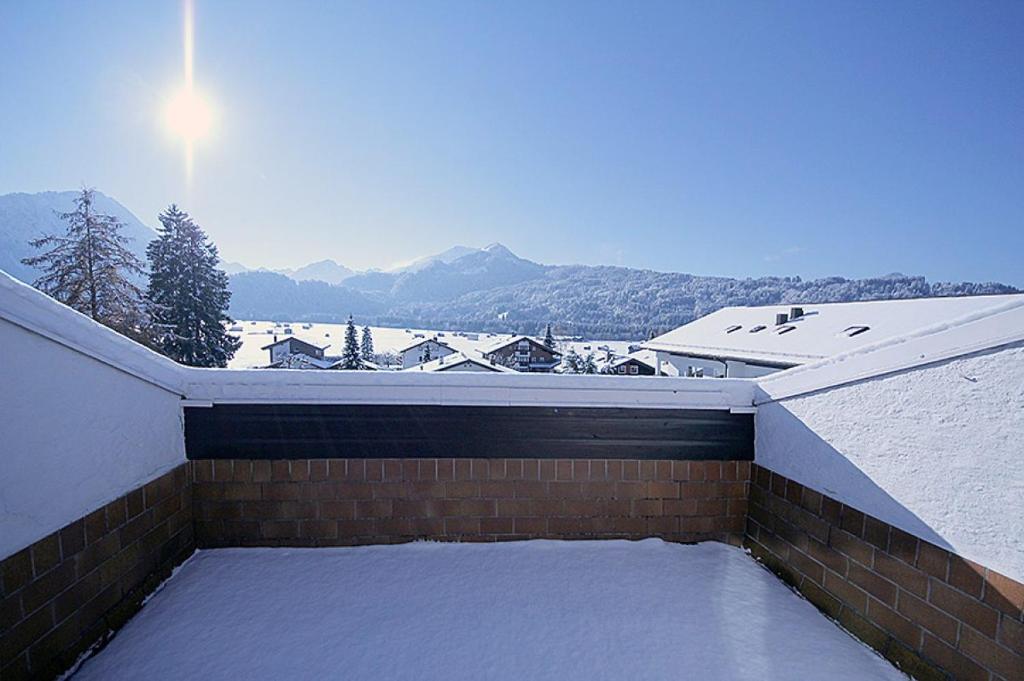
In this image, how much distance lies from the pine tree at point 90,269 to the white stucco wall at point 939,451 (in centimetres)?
1820

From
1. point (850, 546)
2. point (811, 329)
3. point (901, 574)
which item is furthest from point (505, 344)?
point (901, 574)

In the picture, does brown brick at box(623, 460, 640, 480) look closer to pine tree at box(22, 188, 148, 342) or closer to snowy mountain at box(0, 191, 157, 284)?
snowy mountain at box(0, 191, 157, 284)

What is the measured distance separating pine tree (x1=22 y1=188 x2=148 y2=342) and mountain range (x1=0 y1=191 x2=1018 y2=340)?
36.4 inches

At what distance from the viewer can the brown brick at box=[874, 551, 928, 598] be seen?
1.54m

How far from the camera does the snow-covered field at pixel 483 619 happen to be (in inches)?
63.9

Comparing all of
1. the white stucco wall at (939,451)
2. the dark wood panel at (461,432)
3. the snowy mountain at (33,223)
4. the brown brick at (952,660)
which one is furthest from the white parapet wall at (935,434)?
the snowy mountain at (33,223)

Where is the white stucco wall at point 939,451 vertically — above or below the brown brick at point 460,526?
above

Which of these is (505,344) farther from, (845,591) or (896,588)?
(896,588)

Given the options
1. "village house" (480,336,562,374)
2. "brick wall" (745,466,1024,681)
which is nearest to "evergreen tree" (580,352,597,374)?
"village house" (480,336,562,374)

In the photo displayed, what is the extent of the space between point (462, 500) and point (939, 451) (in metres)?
2.05

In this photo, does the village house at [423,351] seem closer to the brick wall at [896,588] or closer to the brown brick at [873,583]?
the brick wall at [896,588]

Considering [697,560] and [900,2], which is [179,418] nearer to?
[697,560]

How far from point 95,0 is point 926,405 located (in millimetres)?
6538

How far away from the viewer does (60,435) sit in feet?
5.07
